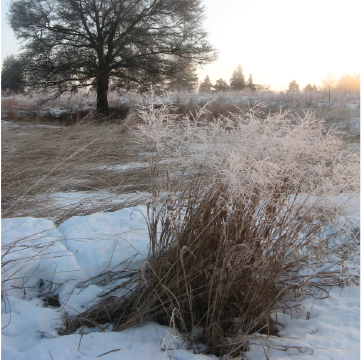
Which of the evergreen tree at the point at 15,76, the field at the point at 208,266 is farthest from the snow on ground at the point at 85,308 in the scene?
the evergreen tree at the point at 15,76

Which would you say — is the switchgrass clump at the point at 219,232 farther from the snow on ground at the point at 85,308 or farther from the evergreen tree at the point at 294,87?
the evergreen tree at the point at 294,87

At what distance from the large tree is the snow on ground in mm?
8708

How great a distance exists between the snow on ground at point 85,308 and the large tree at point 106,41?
28.6 ft

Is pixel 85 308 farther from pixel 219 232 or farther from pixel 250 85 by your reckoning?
pixel 250 85

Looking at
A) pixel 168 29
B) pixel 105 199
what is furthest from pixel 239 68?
pixel 105 199

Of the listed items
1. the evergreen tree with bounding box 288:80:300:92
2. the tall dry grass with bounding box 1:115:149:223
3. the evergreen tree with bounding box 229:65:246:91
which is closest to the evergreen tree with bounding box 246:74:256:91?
the evergreen tree with bounding box 229:65:246:91

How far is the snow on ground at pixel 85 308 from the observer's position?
121 centimetres

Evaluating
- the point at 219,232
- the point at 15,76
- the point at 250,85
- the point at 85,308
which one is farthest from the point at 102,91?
the point at 250,85

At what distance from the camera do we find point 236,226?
122 centimetres

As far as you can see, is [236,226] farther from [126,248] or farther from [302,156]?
[126,248]

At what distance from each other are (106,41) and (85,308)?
406 inches

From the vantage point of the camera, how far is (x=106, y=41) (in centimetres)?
1005

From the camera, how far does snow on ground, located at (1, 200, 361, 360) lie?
1.21 metres

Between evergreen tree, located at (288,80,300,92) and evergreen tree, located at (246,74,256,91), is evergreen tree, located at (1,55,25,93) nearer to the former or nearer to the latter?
evergreen tree, located at (288,80,300,92)
